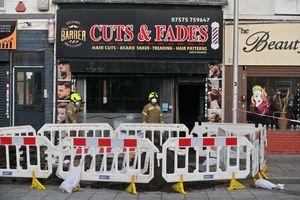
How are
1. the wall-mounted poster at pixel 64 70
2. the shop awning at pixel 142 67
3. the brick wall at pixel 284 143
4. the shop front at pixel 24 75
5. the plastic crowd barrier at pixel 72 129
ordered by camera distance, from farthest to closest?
the shop front at pixel 24 75 → the wall-mounted poster at pixel 64 70 → the shop awning at pixel 142 67 → the brick wall at pixel 284 143 → the plastic crowd barrier at pixel 72 129

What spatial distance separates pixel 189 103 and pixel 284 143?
3.10m

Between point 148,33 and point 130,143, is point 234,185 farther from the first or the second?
point 148,33

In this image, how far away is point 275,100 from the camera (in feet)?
47.8

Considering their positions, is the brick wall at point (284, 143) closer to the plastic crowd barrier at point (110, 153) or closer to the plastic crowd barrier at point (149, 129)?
the plastic crowd barrier at point (149, 129)

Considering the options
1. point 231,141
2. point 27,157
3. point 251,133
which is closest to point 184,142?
point 231,141

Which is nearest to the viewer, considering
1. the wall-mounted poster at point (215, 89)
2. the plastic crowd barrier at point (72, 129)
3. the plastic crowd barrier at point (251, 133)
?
the plastic crowd barrier at point (251, 133)

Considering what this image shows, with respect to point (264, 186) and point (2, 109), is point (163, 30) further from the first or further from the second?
point (264, 186)

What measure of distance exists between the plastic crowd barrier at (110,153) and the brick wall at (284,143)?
569 centimetres

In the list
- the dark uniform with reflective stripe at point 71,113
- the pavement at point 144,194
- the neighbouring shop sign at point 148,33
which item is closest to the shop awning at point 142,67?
the neighbouring shop sign at point 148,33

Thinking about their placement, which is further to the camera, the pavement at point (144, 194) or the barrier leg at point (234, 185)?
the barrier leg at point (234, 185)

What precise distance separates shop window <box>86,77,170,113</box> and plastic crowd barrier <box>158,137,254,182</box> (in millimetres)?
5297

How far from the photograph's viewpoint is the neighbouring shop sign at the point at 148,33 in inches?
570

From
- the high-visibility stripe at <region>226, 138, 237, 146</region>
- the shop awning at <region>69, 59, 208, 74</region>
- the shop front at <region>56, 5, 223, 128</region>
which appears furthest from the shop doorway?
the high-visibility stripe at <region>226, 138, 237, 146</region>

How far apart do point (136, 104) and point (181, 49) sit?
7.08 feet
